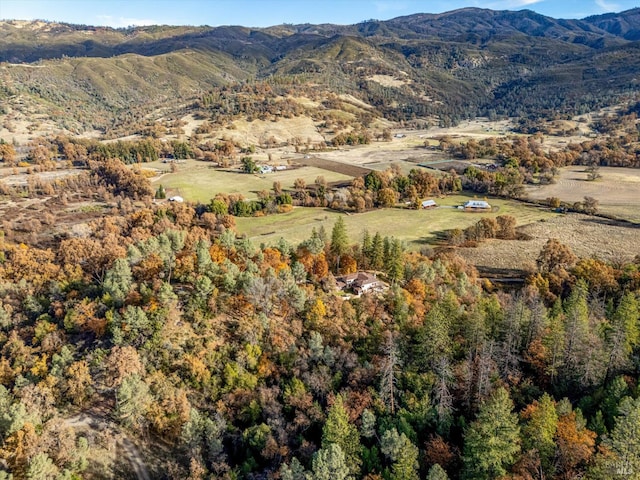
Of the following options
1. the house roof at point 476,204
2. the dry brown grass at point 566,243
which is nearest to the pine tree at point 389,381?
the dry brown grass at point 566,243

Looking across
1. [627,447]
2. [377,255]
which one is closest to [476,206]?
[377,255]

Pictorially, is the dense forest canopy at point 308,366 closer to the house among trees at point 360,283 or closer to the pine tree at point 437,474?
the pine tree at point 437,474

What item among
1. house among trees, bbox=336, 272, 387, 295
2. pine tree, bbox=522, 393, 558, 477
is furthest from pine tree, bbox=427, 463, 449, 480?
house among trees, bbox=336, 272, 387, 295

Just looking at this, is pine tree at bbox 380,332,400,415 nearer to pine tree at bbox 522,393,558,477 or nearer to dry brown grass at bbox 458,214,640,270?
pine tree at bbox 522,393,558,477

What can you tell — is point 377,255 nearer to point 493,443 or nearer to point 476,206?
point 493,443

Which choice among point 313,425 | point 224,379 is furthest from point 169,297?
point 313,425

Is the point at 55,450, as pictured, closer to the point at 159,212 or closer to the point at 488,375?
the point at 488,375
